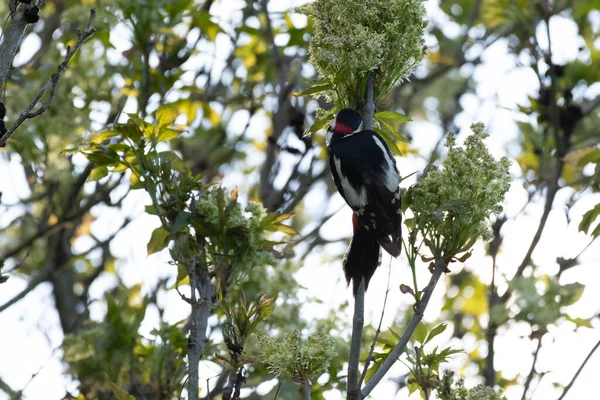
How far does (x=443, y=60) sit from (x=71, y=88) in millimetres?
2760

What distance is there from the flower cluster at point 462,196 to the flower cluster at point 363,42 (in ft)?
1.10

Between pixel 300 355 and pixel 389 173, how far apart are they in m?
0.76

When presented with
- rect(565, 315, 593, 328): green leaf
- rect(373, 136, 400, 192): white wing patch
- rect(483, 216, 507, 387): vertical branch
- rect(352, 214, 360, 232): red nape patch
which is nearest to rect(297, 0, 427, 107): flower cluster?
rect(373, 136, 400, 192): white wing patch

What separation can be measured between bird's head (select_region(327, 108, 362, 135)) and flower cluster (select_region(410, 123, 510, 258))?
0.34 metres

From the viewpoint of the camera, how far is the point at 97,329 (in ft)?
13.8

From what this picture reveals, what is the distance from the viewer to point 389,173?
117 inches

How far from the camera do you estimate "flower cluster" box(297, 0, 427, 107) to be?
8.61 ft

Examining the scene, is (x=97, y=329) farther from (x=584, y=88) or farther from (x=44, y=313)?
(x=584, y=88)

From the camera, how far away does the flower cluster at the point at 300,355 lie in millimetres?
2646

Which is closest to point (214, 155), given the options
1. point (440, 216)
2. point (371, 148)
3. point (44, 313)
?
point (44, 313)

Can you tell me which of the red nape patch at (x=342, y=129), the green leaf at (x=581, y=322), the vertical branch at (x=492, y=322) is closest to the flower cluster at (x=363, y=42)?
the red nape patch at (x=342, y=129)

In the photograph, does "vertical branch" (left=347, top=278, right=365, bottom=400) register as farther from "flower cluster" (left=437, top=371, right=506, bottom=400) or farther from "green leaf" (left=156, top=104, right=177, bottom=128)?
"green leaf" (left=156, top=104, right=177, bottom=128)

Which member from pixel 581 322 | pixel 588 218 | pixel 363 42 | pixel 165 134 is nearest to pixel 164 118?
pixel 165 134

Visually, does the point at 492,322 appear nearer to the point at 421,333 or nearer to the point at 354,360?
the point at 421,333
